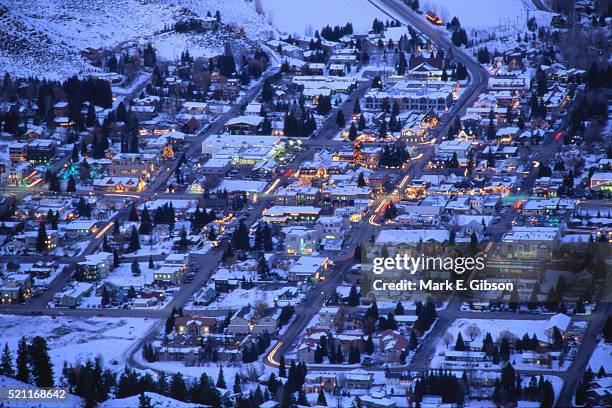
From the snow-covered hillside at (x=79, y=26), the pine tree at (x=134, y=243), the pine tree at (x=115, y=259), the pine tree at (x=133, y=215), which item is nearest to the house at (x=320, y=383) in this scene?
the pine tree at (x=115, y=259)

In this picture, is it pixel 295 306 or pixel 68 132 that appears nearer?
pixel 295 306

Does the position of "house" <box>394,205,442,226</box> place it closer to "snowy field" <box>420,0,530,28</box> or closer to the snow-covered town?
the snow-covered town

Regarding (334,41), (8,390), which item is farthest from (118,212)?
(334,41)

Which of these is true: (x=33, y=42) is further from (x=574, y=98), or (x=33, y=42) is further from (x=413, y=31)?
(x=574, y=98)

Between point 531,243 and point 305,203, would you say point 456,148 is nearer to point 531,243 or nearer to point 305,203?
point 305,203

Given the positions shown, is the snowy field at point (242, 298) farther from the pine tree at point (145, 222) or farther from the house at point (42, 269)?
the pine tree at point (145, 222)
